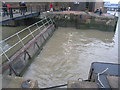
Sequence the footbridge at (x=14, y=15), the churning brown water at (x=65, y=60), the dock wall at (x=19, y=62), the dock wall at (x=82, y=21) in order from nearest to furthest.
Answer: the dock wall at (x=19, y=62), the churning brown water at (x=65, y=60), the footbridge at (x=14, y=15), the dock wall at (x=82, y=21)

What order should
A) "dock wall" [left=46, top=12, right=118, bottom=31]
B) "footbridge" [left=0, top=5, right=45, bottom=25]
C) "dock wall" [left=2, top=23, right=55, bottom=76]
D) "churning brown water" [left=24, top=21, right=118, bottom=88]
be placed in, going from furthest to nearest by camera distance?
"dock wall" [left=46, top=12, right=118, bottom=31], "footbridge" [left=0, top=5, right=45, bottom=25], "churning brown water" [left=24, top=21, right=118, bottom=88], "dock wall" [left=2, top=23, right=55, bottom=76]

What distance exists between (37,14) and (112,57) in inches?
491

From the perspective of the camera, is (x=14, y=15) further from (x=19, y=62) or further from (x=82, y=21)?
(x=82, y=21)

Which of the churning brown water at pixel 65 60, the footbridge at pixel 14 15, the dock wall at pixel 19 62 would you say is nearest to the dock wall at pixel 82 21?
the footbridge at pixel 14 15

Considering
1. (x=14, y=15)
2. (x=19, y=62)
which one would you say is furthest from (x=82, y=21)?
(x=19, y=62)

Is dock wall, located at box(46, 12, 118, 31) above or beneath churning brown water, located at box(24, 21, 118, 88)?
above

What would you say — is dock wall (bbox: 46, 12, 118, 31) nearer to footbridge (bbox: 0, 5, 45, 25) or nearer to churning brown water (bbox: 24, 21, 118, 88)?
footbridge (bbox: 0, 5, 45, 25)

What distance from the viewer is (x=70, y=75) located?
253 inches

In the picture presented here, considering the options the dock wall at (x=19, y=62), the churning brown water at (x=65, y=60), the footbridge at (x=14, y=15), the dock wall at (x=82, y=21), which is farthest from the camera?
the dock wall at (x=82, y=21)

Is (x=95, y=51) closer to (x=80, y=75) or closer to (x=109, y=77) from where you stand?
(x=80, y=75)

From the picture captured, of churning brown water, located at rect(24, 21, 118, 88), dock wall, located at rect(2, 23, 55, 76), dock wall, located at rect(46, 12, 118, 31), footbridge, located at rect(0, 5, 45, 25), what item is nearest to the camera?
dock wall, located at rect(2, 23, 55, 76)

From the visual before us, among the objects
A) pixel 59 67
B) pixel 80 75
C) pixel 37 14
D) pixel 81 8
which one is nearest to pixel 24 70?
pixel 59 67

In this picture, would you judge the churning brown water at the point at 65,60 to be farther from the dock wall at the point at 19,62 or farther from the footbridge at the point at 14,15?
the footbridge at the point at 14,15

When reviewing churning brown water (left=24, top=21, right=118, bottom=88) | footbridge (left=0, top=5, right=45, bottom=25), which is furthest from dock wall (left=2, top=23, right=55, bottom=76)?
footbridge (left=0, top=5, right=45, bottom=25)
